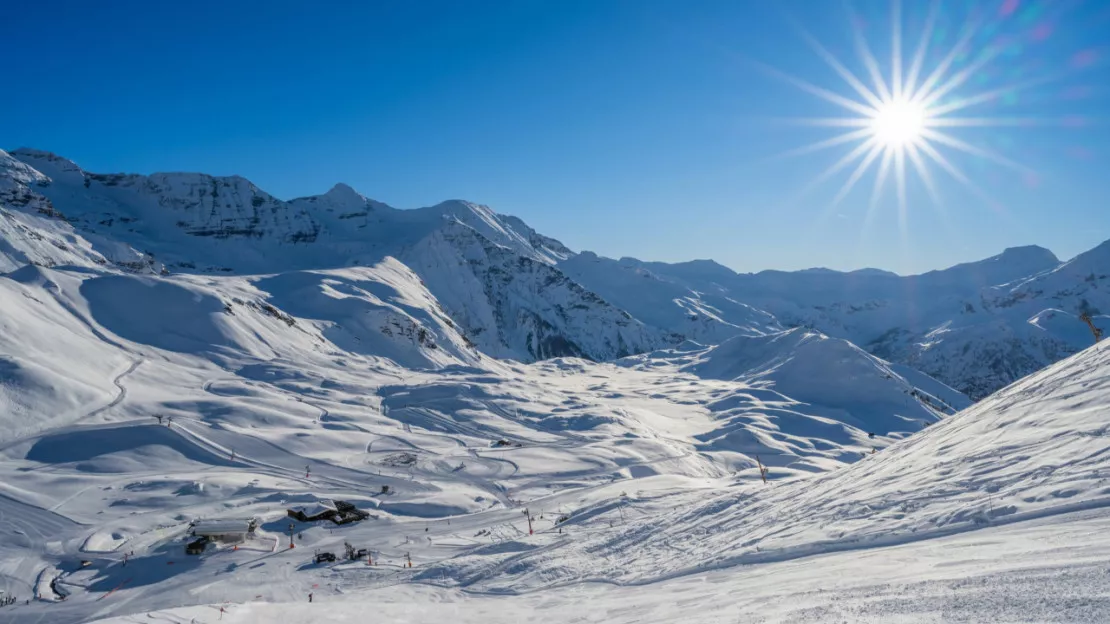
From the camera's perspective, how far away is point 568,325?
176625mm

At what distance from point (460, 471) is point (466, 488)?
378 cm

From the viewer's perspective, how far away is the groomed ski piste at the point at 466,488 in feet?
26.6

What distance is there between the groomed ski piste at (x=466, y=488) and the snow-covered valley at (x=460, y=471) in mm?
112

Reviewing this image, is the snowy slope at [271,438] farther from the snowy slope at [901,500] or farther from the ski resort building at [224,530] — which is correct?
the snowy slope at [901,500]

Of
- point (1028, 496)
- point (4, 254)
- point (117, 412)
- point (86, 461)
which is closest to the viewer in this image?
point (1028, 496)

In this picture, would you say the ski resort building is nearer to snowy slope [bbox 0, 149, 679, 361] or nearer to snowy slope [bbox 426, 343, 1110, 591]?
snowy slope [bbox 426, 343, 1110, 591]

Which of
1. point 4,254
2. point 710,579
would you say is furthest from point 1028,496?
point 4,254

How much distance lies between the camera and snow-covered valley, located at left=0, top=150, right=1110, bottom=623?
8656 millimetres

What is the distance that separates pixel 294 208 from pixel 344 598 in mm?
164604

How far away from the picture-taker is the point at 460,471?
39438 mm

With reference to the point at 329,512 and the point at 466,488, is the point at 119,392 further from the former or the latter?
the point at 466,488

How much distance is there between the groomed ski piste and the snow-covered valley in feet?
0.37

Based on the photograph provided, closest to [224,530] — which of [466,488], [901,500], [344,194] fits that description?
[466,488]

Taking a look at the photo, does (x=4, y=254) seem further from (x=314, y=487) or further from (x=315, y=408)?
(x=314, y=487)
